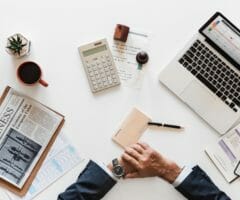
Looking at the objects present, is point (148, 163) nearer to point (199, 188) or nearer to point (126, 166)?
point (126, 166)

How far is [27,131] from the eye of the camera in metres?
1.59

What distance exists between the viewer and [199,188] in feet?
5.12

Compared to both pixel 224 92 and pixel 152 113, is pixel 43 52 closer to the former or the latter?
pixel 152 113

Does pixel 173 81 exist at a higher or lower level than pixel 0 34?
higher

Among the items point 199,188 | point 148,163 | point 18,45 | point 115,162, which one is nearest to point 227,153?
point 199,188

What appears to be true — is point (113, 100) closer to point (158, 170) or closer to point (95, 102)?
point (95, 102)

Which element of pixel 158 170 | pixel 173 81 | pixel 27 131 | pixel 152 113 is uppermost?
pixel 173 81

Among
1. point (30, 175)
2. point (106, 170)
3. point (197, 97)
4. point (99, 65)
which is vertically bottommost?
point (30, 175)

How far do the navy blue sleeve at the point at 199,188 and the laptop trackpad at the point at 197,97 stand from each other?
0.20m

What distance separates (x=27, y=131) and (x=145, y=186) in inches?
15.9

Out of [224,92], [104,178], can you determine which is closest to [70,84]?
[104,178]

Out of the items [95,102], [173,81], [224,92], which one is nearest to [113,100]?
[95,102]

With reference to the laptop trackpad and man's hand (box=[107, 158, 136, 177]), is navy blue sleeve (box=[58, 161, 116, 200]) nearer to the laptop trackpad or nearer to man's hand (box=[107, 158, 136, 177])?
man's hand (box=[107, 158, 136, 177])

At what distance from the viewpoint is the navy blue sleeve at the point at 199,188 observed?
1.55 meters
